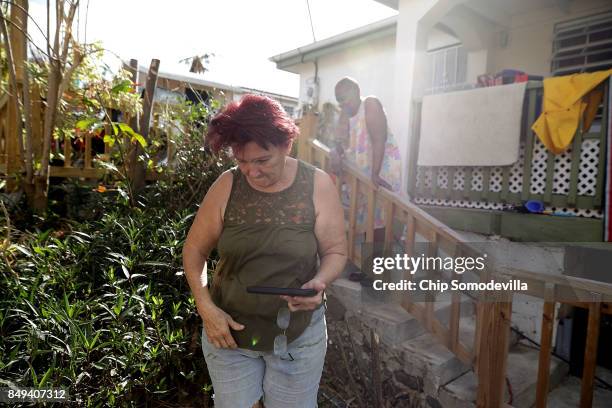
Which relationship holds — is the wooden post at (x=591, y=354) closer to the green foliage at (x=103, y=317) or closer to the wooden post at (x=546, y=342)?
the wooden post at (x=546, y=342)

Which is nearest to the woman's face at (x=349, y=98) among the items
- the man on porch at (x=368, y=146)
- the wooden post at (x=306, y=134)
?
the man on porch at (x=368, y=146)

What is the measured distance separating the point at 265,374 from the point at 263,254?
52 centimetres

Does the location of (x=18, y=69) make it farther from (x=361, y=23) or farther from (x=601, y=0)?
(x=601, y=0)

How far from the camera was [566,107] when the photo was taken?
3.65 m

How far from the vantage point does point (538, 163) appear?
3.95 m

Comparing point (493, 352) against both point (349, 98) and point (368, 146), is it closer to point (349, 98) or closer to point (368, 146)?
point (368, 146)

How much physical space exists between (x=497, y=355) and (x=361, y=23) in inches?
269

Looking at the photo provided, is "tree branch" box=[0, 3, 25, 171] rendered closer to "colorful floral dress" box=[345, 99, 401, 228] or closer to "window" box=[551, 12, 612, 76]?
"colorful floral dress" box=[345, 99, 401, 228]

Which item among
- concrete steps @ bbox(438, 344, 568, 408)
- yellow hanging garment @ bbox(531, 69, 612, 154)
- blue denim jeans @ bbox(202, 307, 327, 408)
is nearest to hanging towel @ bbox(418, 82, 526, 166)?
yellow hanging garment @ bbox(531, 69, 612, 154)

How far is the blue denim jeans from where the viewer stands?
147 centimetres

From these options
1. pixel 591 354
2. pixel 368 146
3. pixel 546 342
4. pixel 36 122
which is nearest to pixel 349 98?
pixel 368 146

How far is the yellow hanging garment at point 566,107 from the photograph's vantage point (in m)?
3.55

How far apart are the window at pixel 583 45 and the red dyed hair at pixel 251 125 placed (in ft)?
18.1

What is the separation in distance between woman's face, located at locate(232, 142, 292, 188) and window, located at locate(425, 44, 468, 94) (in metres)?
5.33
